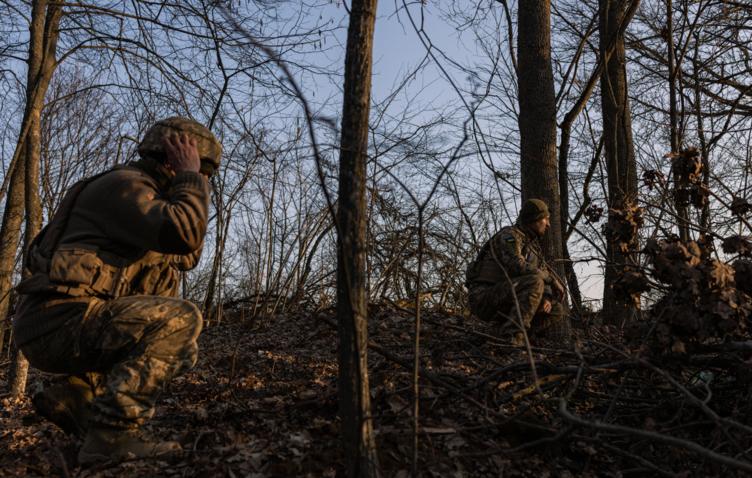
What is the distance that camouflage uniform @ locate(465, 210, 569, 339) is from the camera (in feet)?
19.8

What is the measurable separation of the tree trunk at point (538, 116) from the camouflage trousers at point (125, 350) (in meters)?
3.95

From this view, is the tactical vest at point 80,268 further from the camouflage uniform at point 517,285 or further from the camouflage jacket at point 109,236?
the camouflage uniform at point 517,285

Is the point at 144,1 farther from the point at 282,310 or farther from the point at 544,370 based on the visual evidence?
the point at 544,370

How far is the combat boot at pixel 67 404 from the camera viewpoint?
10.4ft

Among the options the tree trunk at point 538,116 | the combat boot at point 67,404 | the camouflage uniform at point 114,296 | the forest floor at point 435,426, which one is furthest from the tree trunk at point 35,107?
the tree trunk at point 538,116

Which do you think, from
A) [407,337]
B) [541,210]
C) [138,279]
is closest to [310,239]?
[407,337]

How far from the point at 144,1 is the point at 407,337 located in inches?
170

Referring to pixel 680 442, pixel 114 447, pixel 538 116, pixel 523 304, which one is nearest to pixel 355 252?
pixel 680 442

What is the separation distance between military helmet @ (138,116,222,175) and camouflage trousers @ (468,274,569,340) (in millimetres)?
3358

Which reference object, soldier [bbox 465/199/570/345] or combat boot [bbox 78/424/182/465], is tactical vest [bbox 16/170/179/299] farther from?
soldier [bbox 465/199/570/345]

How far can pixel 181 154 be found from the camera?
10.8ft

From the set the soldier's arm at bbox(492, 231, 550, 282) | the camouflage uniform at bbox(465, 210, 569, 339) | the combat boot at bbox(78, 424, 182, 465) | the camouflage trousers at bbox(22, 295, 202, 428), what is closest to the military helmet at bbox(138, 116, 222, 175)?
the camouflage trousers at bbox(22, 295, 202, 428)

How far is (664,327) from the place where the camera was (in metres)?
3.12

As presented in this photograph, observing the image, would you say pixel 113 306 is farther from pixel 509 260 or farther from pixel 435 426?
pixel 509 260
